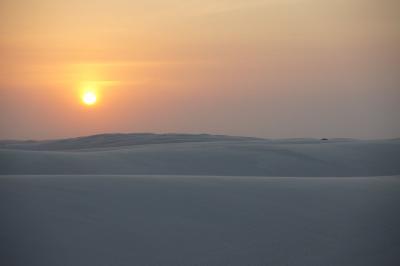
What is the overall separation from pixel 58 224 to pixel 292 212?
1.92m

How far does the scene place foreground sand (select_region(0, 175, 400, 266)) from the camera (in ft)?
12.3

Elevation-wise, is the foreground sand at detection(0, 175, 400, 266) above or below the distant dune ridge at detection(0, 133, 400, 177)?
below

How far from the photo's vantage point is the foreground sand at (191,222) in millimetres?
3764

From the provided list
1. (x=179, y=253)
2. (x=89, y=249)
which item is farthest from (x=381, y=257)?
(x=89, y=249)

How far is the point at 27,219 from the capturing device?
4.19 metres

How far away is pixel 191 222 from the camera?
4.46 meters

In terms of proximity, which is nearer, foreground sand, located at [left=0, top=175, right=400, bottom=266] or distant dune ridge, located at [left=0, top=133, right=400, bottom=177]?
foreground sand, located at [left=0, top=175, right=400, bottom=266]

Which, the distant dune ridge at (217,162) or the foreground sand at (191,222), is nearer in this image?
the foreground sand at (191,222)

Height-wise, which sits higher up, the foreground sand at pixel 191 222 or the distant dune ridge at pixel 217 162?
the distant dune ridge at pixel 217 162

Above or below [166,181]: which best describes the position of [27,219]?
below

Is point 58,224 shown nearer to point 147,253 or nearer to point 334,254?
point 147,253

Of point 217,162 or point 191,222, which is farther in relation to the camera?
point 217,162

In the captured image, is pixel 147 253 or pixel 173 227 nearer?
pixel 147 253

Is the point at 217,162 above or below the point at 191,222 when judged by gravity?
above
